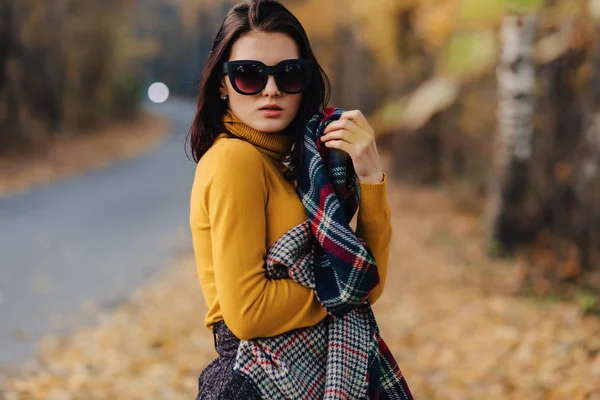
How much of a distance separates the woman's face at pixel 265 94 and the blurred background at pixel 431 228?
0.58 metres

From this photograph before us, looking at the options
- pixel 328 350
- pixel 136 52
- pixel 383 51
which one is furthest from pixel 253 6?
pixel 136 52

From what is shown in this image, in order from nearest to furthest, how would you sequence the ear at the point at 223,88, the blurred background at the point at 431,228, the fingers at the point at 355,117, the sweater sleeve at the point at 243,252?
the sweater sleeve at the point at 243,252 < the fingers at the point at 355,117 < the ear at the point at 223,88 < the blurred background at the point at 431,228

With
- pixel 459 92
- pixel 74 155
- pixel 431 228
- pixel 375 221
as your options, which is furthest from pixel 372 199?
pixel 74 155

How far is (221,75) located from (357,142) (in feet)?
1.40

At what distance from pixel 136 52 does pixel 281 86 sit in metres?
27.5

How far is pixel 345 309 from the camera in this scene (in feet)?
5.56

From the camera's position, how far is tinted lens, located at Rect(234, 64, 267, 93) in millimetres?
1755

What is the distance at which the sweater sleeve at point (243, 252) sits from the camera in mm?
1625

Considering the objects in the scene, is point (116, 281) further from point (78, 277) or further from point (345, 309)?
point (345, 309)

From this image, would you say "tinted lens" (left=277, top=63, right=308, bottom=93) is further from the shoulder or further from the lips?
the shoulder

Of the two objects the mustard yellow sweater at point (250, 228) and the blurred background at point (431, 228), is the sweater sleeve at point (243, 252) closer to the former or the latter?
the mustard yellow sweater at point (250, 228)

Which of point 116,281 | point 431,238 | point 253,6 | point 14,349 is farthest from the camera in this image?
point 431,238

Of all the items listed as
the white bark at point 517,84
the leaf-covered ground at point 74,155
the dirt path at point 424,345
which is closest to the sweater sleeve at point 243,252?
the dirt path at point 424,345

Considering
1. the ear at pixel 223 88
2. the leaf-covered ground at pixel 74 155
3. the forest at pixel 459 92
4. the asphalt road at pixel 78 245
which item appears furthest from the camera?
the leaf-covered ground at pixel 74 155
